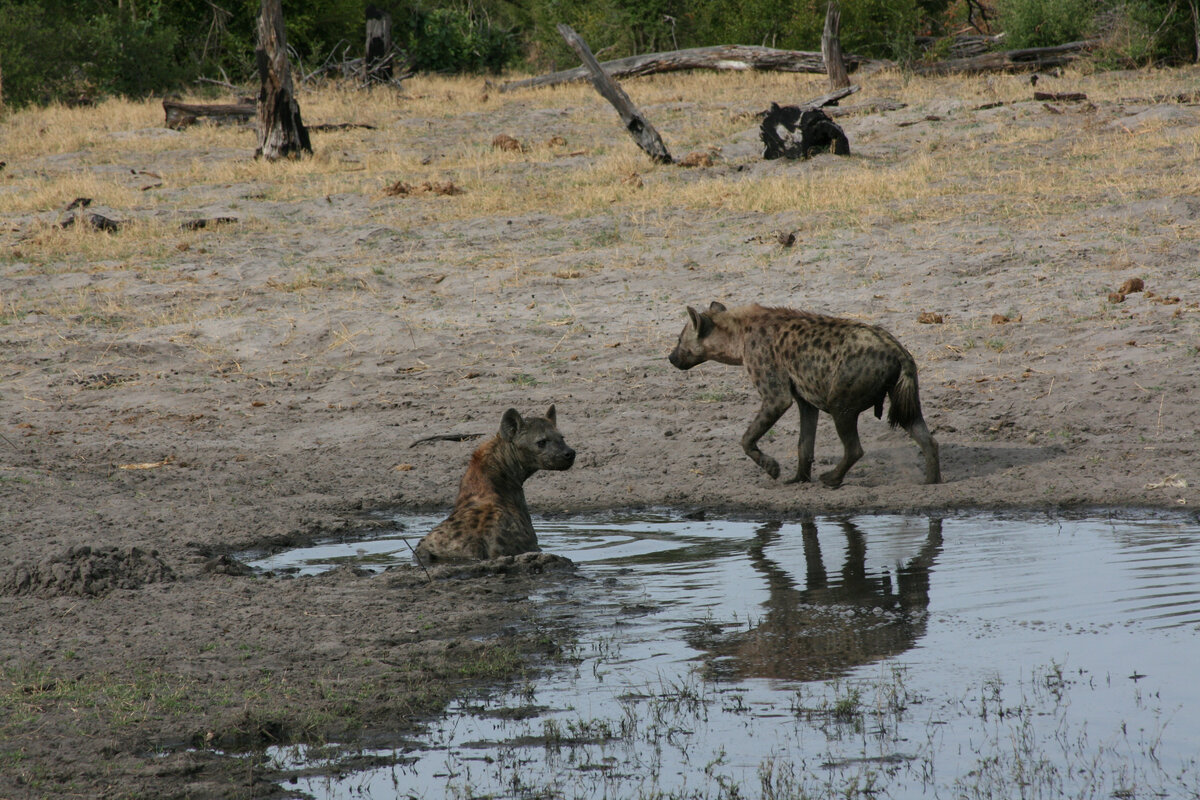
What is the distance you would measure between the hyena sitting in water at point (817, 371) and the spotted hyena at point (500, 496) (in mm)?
1682

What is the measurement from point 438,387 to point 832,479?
12.4ft

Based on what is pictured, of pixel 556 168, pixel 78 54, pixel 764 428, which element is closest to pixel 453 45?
pixel 78 54

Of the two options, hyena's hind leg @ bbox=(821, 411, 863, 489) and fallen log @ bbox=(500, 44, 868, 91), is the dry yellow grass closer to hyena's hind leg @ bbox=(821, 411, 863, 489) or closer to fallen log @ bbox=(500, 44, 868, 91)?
fallen log @ bbox=(500, 44, 868, 91)

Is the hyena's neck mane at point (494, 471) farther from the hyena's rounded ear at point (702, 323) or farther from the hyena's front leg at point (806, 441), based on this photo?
the hyena's rounded ear at point (702, 323)

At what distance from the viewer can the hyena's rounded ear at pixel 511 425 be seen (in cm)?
649

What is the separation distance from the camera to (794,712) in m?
4.12

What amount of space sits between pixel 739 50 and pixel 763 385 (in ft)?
68.4

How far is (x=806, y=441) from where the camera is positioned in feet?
25.7

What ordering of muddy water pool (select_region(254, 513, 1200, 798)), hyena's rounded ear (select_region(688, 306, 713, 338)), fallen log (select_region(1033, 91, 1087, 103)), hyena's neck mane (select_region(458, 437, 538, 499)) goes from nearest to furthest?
muddy water pool (select_region(254, 513, 1200, 798)), hyena's neck mane (select_region(458, 437, 538, 499)), hyena's rounded ear (select_region(688, 306, 713, 338)), fallen log (select_region(1033, 91, 1087, 103))

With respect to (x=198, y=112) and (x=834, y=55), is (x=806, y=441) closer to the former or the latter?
(x=834, y=55)

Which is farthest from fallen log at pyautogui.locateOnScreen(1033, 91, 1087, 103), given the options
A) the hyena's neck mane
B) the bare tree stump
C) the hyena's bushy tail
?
the hyena's neck mane

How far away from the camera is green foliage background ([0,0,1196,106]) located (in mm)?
25609

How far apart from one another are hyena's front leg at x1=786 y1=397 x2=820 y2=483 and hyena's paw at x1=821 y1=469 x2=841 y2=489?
14 cm

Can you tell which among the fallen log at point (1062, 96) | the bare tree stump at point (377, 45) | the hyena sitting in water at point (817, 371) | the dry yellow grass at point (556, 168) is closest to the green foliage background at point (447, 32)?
the bare tree stump at point (377, 45)
